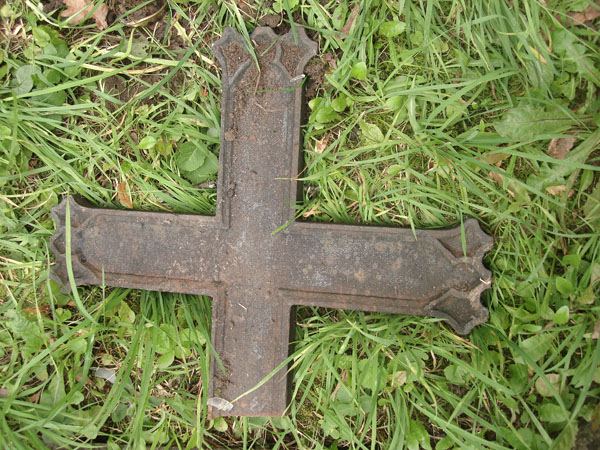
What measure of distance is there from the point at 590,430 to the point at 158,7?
2.73 m

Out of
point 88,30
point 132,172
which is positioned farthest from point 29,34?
point 132,172

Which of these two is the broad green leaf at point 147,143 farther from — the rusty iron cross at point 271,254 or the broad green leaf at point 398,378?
the broad green leaf at point 398,378

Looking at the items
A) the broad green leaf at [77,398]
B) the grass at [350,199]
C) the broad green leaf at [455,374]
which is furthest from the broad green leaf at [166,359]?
the broad green leaf at [455,374]

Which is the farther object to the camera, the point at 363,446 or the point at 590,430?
the point at 363,446

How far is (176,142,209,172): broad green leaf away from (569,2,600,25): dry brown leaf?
170 centimetres

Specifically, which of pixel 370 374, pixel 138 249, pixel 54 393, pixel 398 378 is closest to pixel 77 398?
pixel 54 393

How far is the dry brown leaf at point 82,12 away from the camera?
85.4 inches

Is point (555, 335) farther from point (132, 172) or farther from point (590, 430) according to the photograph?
point (132, 172)

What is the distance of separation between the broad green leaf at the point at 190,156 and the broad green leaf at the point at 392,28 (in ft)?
3.25

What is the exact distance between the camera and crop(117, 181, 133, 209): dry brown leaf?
2.15m

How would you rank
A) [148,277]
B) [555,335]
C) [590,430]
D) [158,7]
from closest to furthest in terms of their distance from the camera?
1. [590,430]
2. [555,335]
3. [148,277]
4. [158,7]

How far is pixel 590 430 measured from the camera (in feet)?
5.46

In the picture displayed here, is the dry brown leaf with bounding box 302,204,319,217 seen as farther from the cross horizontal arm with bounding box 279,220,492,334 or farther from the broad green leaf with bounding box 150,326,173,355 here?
the broad green leaf with bounding box 150,326,173,355

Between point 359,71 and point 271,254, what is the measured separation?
906mm
